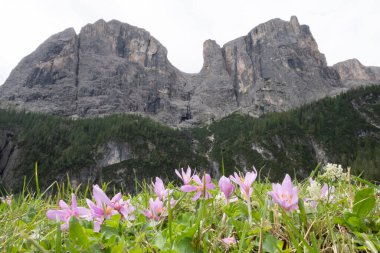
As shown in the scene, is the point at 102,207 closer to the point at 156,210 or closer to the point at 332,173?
the point at 156,210

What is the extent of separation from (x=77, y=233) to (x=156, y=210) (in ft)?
2.39

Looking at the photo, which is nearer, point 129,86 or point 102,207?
point 102,207

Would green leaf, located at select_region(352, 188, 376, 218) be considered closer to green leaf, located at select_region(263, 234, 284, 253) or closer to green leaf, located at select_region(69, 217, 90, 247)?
green leaf, located at select_region(263, 234, 284, 253)

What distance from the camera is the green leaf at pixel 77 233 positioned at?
50.1 inches

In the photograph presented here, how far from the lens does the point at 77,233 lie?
4.24 feet

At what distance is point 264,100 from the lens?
186875 mm

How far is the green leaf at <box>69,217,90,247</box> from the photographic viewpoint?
1272 millimetres

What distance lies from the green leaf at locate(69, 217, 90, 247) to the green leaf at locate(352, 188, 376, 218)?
134 centimetres

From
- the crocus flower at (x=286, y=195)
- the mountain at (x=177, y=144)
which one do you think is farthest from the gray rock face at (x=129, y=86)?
the crocus flower at (x=286, y=195)

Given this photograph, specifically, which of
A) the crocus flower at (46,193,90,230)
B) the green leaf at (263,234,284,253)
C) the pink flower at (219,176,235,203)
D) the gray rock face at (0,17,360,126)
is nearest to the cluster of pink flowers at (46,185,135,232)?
the crocus flower at (46,193,90,230)

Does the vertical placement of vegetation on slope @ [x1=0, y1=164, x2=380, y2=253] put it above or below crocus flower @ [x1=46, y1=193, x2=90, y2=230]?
below

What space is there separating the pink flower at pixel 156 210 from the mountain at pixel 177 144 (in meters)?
111

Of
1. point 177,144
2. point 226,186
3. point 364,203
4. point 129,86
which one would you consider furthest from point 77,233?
point 129,86

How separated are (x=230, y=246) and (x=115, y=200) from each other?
2.38 ft
